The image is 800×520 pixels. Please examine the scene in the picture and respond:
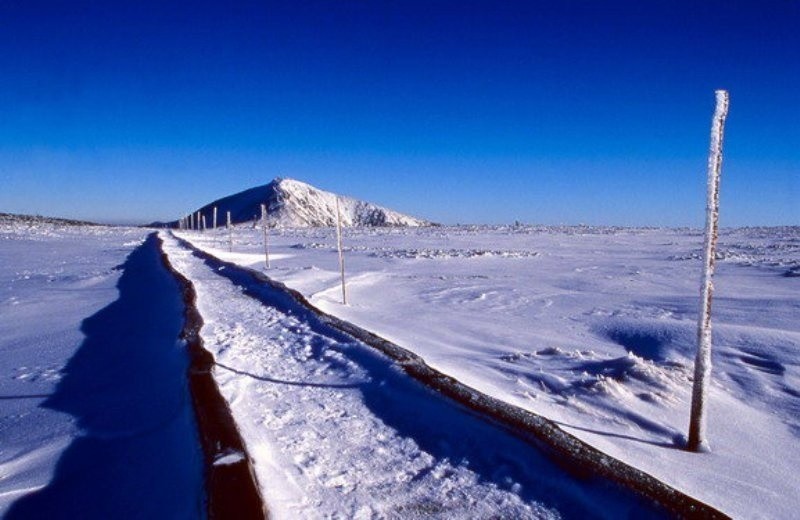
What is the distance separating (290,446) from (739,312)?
9.99m

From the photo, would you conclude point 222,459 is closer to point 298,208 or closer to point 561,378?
point 561,378

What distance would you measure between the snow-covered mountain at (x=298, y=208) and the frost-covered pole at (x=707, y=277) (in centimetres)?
13226

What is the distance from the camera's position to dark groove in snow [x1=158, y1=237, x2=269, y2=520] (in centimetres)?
302

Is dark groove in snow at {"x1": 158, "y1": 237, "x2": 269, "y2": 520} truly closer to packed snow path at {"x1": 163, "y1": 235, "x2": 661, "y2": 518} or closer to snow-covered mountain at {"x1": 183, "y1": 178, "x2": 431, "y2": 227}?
packed snow path at {"x1": 163, "y1": 235, "x2": 661, "y2": 518}

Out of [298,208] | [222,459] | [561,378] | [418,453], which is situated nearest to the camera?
[222,459]

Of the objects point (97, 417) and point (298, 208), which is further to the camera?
point (298, 208)

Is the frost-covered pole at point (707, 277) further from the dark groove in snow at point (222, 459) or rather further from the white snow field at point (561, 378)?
the dark groove in snow at point (222, 459)

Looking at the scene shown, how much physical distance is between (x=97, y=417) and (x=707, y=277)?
5.72 metres

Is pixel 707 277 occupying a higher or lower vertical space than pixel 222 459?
higher

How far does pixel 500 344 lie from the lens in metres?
8.19

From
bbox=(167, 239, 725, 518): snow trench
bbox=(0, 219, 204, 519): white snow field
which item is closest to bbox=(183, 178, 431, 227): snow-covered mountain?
bbox=(0, 219, 204, 519): white snow field

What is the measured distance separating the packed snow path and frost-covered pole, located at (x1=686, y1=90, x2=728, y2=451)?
4.48ft

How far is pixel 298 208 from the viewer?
15075cm

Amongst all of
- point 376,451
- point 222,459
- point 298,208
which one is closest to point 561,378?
point 376,451
